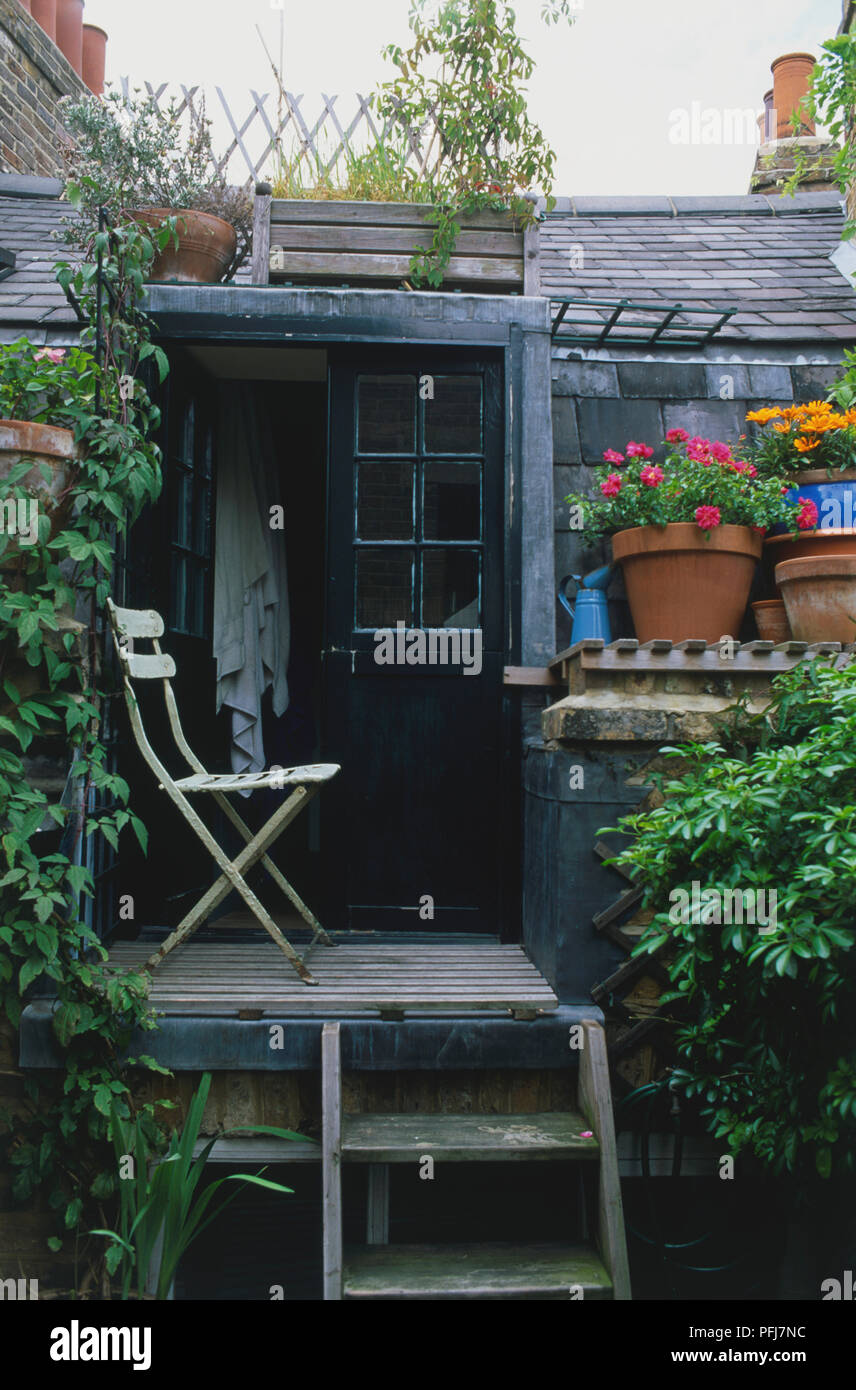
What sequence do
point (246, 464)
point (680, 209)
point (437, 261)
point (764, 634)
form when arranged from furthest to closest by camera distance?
point (680, 209) → point (246, 464) → point (437, 261) → point (764, 634)

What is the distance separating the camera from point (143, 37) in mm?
7570

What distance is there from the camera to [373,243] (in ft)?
13.0

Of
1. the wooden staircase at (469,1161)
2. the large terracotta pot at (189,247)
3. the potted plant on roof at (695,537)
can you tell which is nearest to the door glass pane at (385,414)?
the large terracotta pot at (189,247)

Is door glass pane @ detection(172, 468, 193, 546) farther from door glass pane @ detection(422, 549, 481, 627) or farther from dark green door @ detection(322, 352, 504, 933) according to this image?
door glass pane @ detection(422, 549, 481, 627)

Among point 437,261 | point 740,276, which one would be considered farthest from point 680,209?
point 437,261

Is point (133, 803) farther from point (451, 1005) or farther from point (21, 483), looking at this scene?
point (451, 1005)

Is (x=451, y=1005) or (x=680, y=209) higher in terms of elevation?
(x=680, y=209)

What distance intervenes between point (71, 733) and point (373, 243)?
7.85ft

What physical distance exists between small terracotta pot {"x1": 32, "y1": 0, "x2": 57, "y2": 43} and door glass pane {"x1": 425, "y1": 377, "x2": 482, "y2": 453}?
603cm

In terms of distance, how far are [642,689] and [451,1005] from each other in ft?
3.82

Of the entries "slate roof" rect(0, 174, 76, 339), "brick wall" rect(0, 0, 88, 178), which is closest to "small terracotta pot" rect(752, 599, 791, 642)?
"slate roof" rect(0, 174, 76, 339)
